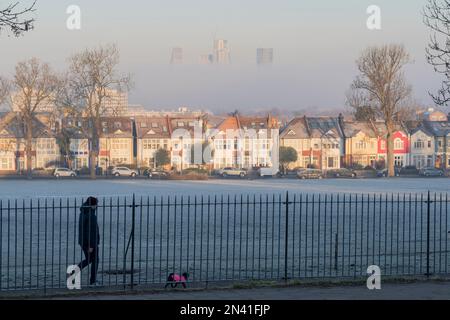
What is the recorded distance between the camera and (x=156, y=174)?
3639 inches

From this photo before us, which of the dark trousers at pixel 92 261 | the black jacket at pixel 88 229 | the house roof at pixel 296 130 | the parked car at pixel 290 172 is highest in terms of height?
the house roof at pixel 296 130

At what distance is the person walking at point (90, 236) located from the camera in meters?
18.9

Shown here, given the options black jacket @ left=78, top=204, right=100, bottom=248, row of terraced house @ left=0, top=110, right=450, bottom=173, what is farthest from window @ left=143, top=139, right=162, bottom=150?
black jacket @ left=78, top=204, right=100, bottom=248

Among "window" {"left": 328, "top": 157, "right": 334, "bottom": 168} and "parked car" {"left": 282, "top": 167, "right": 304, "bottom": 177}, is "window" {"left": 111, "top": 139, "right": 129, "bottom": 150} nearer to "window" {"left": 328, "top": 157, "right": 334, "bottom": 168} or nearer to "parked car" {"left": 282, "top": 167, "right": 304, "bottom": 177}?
"parked car" {"left": 282, "top": 167, "right": 304, "bottom": 177}

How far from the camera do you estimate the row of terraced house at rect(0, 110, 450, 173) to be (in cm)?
10831

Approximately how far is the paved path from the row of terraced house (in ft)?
286

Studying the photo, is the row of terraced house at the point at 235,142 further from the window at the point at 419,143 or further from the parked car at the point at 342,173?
the parked car at the point at 342,173

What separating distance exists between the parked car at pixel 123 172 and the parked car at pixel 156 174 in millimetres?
1452

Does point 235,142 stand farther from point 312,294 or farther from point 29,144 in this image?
point 312,294

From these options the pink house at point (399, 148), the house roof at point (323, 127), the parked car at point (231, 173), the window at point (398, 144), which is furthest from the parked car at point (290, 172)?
the window at point (398, 144)

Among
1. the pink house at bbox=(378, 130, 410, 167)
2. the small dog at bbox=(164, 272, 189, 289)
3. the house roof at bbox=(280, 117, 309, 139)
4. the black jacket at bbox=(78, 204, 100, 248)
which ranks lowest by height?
the small dog at bbox=(164, 272, 189, 289)
